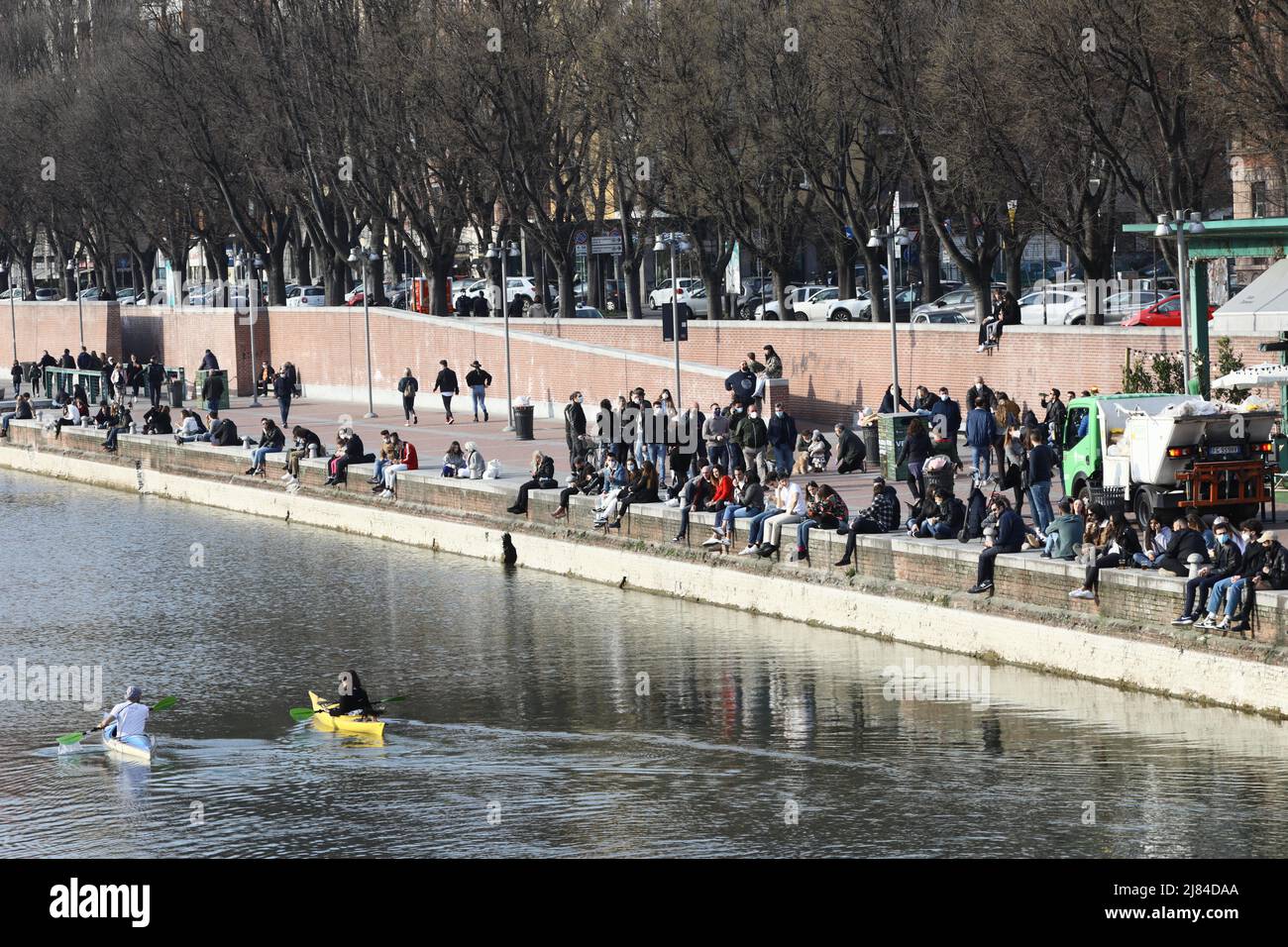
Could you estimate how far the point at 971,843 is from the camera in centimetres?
1661

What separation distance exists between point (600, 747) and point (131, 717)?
189 inches

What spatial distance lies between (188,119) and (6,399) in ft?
35.8

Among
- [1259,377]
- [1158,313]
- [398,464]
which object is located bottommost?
[398,464]

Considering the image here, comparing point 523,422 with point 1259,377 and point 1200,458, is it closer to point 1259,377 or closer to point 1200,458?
point 1259,377

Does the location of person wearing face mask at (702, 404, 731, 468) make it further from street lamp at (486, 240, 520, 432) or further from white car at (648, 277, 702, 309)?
white car at (648, 277, 702, 309)

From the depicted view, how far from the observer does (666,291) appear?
207 ft

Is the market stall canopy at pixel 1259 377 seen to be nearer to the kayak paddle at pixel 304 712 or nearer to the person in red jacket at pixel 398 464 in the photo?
the kayak paddle at pixel 304 712

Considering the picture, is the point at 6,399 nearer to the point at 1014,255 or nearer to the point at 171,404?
the point at 171,404

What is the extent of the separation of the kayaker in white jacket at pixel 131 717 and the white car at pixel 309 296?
44400 millimetres

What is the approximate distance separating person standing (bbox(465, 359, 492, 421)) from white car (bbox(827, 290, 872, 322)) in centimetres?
1230

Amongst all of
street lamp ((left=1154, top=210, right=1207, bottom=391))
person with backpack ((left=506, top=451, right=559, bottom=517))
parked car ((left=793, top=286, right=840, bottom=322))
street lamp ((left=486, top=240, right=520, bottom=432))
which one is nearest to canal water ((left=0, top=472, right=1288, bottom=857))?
person with backpack ((left=506, top=451, right=559, bottom=517))

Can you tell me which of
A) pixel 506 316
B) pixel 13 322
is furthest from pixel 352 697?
pixel 13 322

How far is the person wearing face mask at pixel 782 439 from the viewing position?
31.9 metres

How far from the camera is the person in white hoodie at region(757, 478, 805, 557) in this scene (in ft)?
86.8
